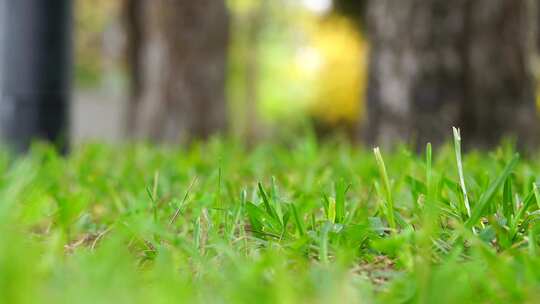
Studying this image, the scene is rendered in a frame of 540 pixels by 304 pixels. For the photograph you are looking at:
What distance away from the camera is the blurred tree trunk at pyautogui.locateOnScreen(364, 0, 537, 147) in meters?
4.12

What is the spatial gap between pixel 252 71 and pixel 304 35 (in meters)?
9.01

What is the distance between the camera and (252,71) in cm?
2412

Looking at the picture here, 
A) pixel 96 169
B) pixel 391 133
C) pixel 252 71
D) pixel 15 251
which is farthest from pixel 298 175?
pixel 252 71

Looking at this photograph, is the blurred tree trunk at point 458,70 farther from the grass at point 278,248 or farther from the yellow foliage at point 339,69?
the yellow foliage at point 339,69

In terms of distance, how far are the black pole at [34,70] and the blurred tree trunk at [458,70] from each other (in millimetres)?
1952

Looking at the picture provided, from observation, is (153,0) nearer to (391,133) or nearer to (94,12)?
(391,133)

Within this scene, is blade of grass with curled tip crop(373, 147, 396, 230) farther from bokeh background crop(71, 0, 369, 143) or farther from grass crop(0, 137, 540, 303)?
bokeh background crop(71, 0, 369, 143)

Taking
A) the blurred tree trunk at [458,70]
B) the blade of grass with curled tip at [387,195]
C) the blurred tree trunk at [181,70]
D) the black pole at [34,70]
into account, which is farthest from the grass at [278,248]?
the blurred tree trunk at [181,70]

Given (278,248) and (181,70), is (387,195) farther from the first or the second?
(181,70)

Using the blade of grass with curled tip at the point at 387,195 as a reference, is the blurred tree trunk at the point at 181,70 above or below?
below

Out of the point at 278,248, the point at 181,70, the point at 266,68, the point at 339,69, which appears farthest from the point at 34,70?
the point at 266,68

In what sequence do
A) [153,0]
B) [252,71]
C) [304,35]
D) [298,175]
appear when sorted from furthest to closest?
[304,35], [252,71], [153,0], [298,175]

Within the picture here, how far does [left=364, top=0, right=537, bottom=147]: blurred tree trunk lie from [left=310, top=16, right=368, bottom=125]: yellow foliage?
25.7 ft

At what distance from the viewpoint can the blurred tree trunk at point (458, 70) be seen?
4.12 meters
